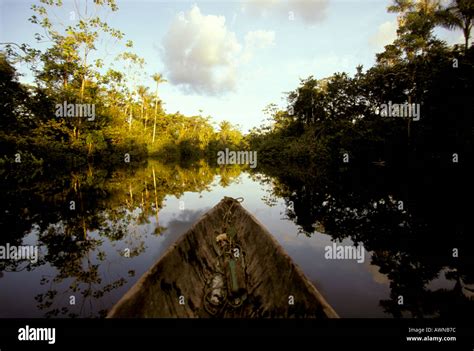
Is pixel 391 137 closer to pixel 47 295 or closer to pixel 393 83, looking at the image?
pixel 393 83

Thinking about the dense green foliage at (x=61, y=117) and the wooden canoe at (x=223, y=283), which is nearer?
the wooden canoe at (x=223, y=283)

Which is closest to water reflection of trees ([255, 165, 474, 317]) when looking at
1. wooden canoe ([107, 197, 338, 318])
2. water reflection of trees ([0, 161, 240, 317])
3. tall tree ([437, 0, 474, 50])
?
wooden canoe ([107, 197, 338, 318])

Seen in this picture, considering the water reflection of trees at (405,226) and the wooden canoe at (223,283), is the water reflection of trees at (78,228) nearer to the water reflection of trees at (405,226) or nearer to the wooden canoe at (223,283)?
the wooden canoe at (223,283)

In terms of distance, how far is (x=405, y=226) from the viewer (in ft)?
25.7

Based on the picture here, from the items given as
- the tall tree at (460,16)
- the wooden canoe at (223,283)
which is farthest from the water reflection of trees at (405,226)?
the tall tree at (460,16)

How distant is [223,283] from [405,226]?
676cm

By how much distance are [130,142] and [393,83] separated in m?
31.9

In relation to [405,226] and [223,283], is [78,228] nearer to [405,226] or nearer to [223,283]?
[223,283]

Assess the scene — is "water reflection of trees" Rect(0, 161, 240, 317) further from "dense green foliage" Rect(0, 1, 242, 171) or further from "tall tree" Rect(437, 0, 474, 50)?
"tall tree" Rect(437, 0, 474, 50)

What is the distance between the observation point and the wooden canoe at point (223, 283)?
2684mm

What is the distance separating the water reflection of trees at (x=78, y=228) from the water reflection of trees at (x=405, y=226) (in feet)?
17.3

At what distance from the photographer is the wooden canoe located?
8.80 ft

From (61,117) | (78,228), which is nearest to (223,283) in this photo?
(78,228)

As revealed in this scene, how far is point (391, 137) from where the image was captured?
23219 millimetres
